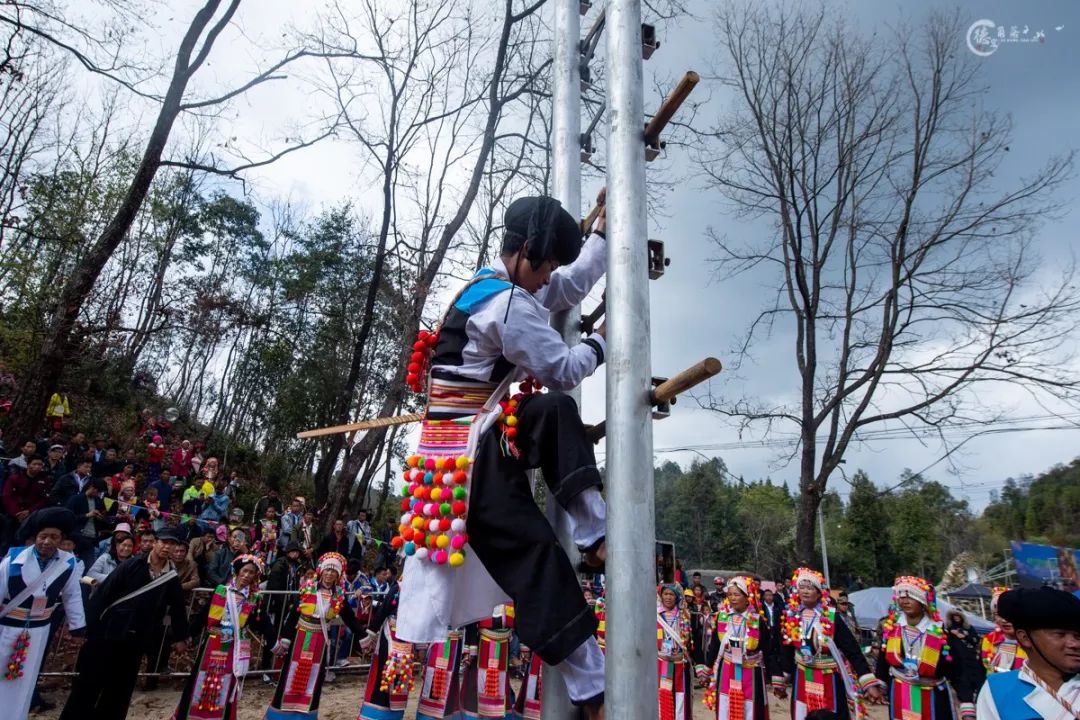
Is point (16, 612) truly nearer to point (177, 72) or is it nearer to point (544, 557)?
point (544, 557)

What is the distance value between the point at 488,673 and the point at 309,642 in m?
2.59

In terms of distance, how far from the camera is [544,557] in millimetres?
2260

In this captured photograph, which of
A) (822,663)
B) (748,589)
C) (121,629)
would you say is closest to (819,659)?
(822,663)

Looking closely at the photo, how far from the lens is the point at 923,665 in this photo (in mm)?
7246

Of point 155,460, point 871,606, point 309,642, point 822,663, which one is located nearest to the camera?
point 822,663

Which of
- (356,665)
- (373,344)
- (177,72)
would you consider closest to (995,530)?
(373,344)

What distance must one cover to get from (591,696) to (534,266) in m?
1.67

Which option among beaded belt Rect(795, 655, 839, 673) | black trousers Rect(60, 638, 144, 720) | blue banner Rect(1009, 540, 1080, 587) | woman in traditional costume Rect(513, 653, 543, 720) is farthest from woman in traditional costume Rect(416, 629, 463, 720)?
blue banner Rect(1009, 540, 1080, 587)

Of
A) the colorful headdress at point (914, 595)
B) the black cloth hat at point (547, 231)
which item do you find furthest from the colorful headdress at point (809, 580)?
the black cloth hat at point (547, 231)

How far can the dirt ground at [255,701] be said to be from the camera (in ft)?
26.3

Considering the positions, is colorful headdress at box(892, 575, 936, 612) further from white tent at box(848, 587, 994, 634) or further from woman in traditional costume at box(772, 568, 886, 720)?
white tent at box(848, 587, 994, 634)

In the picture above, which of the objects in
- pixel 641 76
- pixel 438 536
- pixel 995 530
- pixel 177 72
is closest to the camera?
pixel 438 536

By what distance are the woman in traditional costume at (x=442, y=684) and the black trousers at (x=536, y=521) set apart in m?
6.50

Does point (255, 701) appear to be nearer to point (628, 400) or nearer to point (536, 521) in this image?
point (536, 521)
